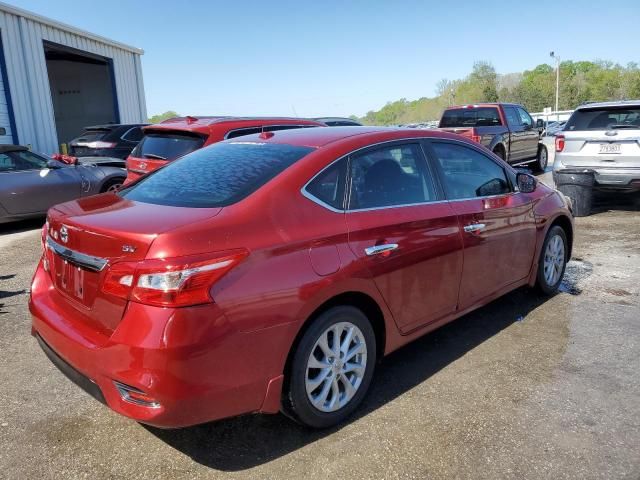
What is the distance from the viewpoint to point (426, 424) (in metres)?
3.00

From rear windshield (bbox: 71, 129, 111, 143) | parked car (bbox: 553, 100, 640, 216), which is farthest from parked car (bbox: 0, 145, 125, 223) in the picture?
parked car (bbox: 553, 100, 640, 216)

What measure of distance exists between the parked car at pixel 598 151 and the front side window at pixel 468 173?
16.9 feet

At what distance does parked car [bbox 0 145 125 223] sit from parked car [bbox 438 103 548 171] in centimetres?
782

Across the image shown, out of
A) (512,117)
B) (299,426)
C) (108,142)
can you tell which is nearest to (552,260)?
(299,426)

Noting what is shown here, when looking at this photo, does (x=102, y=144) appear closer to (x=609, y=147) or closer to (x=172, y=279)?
(x=609, y=147)

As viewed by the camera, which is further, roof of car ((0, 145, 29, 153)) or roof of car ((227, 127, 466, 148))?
roof of car ((0, 145, 29, 153))

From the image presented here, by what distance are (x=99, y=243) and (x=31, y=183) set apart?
Answer: 7.02 m

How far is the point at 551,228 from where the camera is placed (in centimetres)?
487

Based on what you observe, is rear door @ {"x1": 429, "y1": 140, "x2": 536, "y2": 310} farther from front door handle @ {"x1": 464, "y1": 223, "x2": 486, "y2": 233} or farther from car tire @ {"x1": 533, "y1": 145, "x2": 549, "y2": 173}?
car tire @ {"x1": 533, "y1": 145, "x2": 549, "y2": 173}

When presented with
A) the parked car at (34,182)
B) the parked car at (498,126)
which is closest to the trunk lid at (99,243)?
the parked car at (34,182)

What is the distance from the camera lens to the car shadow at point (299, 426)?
9.11 feet

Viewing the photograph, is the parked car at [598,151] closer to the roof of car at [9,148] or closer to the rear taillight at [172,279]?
the rear taillight at [172,279]

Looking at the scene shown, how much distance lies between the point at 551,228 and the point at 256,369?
3443 millimetres

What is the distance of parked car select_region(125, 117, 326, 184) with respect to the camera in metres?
6.39
